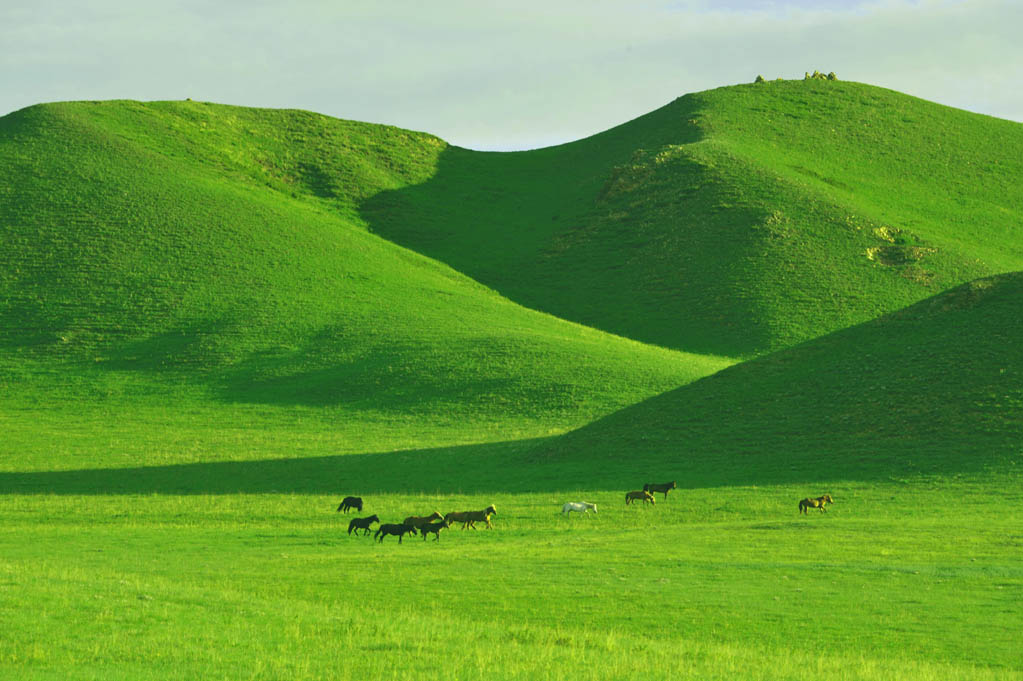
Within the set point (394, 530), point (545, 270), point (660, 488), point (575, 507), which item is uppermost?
point (545, 270)

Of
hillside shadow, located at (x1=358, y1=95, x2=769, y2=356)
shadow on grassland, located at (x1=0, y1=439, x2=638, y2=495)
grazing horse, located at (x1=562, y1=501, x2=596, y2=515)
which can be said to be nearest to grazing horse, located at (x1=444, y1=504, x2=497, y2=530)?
grazing horse, located at (x1=562, y1=501, x2=596, y2=515)

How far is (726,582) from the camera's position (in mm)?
25016

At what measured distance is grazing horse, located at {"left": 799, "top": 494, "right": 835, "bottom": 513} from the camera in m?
37.6

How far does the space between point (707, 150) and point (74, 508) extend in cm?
10874

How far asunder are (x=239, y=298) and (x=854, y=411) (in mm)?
59059

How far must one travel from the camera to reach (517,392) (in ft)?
250

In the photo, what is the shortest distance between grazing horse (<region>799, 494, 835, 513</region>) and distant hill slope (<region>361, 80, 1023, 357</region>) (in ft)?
194

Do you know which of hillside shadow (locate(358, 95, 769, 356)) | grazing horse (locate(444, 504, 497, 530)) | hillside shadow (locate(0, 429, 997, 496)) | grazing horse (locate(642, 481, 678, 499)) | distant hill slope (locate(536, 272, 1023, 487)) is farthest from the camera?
hillside shadow (locate(358, 95, 769, 356))

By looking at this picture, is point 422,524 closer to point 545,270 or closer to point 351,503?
point 351,503

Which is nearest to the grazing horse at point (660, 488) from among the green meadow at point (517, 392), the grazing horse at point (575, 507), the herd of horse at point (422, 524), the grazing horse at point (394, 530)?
the green meadow at point (517, 392)

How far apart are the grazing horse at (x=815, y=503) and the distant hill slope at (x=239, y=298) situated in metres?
33.0

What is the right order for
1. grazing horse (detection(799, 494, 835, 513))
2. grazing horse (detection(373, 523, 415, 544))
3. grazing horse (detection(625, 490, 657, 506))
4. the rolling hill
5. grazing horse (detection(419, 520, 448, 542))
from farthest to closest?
1. the rolling hill
2. grazing horse (detection(625, 490, 657, 506))
3. grazing horse (detection(799, 494, 835, 513))
4. grazing horse (detection(419, 520, 448, 542))
5. grazing horse (detection(373, 523, 415, 544))

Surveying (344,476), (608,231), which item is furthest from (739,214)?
(344,476)

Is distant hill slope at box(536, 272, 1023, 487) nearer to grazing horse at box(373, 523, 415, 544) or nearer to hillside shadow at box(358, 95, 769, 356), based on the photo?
grazing horse at box(373, 523, 415, 544)
